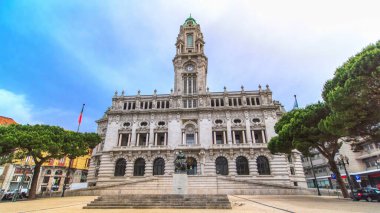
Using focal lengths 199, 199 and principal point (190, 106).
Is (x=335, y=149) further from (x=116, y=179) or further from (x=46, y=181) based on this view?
(x=46, y=181)

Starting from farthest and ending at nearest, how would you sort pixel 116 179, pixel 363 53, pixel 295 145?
pixel 116 179
pixel 295 145
pixel 363 53

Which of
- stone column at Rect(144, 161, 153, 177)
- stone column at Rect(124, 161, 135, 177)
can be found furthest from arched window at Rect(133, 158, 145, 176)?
stone column at Rect(144, 161, 153, 177)

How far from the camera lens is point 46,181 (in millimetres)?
52438

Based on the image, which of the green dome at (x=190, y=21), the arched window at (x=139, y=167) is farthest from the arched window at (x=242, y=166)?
the green dome at (x=190, y=21)

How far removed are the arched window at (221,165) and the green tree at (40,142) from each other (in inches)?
901

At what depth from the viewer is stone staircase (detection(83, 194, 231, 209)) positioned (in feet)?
51.8

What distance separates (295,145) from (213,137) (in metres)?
19.0

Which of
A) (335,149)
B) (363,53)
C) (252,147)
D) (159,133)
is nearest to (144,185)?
(159,133)

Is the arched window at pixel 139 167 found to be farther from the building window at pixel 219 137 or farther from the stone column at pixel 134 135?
the building window at pixel 219 137

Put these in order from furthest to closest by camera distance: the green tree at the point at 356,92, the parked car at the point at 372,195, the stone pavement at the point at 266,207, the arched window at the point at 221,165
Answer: the arched window at the point at 221,165 < the parked car at the point at 372,195 < the green tree at the point at 356,92 < the stone pavement at the point at 266,207

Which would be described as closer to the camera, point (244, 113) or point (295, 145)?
point (295, 145)

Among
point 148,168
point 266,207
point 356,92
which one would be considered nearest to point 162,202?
point 266,207

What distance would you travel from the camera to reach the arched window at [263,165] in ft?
122

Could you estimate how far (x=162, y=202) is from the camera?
16.5m
